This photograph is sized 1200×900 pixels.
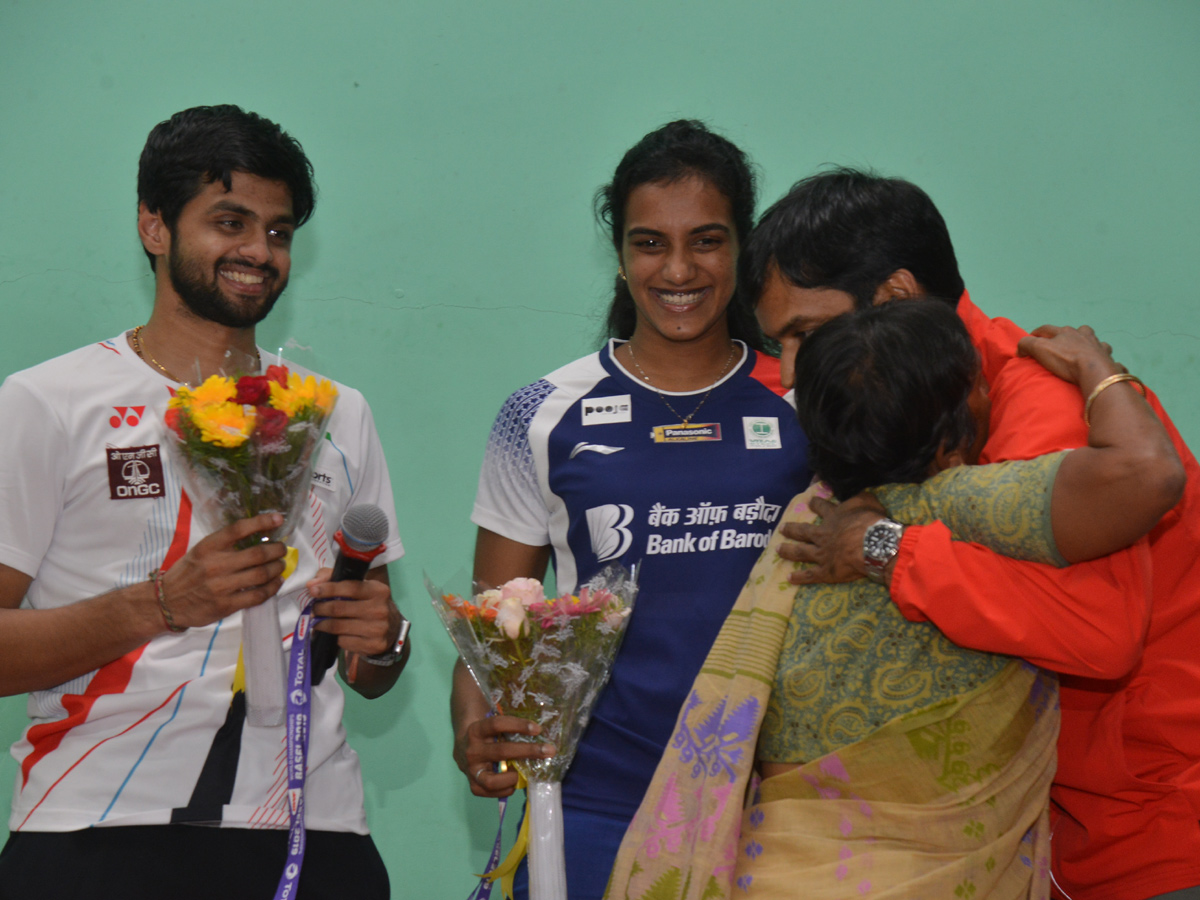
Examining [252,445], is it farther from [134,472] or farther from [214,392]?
[134,472]

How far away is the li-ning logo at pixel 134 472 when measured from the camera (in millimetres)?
1845

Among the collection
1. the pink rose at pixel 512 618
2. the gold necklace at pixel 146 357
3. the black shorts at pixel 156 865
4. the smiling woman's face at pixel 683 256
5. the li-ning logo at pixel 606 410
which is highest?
the smiling woman's face at pixel 683 256

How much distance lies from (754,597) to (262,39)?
249cm

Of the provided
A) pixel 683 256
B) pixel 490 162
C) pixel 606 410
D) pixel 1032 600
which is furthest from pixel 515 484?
pixel 490 162

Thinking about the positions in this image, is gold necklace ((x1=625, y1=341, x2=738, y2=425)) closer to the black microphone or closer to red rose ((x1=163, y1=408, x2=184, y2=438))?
the black microphone

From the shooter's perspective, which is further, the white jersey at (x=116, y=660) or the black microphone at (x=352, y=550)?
the white jersey at (x=116, y=660)

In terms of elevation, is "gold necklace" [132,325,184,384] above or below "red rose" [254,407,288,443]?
above

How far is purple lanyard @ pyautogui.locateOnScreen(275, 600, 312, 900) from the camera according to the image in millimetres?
1632

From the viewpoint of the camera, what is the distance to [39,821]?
175 cm

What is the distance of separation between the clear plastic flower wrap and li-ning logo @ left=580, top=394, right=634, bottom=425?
1.62 ft

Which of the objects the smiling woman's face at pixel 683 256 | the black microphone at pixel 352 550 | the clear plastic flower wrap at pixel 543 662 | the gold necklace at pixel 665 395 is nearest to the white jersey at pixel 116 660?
the black microphone at pixel 352 550

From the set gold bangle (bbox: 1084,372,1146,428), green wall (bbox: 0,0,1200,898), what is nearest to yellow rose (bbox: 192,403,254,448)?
gold bangle (bbox: 1084,372,1146,428)

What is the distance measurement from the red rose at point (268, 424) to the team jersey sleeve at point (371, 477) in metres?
0.67

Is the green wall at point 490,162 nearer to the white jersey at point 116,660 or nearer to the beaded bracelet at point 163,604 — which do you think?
the white jersey at point 116,660
